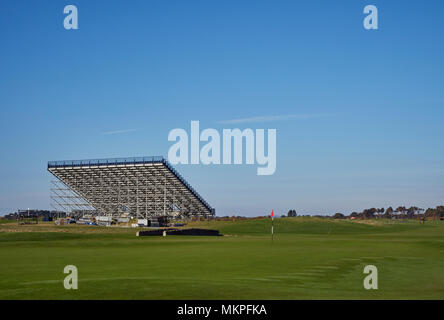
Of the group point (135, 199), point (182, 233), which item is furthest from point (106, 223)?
point (182, 233)

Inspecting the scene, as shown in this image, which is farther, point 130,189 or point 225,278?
point 130,189

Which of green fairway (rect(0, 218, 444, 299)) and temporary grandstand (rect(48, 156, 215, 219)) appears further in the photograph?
temporary grandstand (rect(48, 156, 215, 219))

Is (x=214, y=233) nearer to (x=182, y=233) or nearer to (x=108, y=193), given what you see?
(x=182, y=233)

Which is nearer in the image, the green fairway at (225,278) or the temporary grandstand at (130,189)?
the green fairway at (225,278)

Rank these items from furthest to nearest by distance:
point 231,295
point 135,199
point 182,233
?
point 135,199 → point 182,233 → point 231,295

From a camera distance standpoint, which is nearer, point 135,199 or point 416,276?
point 416,276
